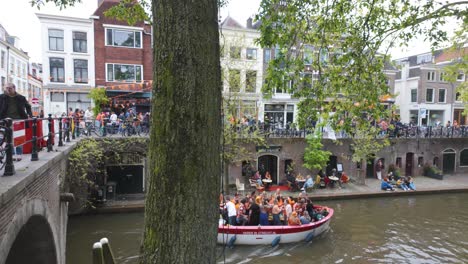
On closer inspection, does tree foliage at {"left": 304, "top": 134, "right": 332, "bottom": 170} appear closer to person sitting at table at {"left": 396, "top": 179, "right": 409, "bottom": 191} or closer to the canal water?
the canal water

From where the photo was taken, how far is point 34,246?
21.2ft

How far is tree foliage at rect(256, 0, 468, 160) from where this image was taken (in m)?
5.50

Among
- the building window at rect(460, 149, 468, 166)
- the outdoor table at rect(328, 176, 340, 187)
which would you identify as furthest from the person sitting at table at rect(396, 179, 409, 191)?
the building window at rect(460, 149, 468, 166)

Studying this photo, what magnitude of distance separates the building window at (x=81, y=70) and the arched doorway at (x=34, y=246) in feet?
57.0

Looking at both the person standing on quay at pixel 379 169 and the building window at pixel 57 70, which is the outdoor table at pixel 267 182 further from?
the building window at pixel 57 70

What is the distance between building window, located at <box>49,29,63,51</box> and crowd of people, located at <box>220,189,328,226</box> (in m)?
17.1

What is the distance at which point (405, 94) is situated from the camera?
33.9 metres

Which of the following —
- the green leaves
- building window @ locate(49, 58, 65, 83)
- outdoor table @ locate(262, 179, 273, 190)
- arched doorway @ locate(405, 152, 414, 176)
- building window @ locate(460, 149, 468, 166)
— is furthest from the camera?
building window @ locate(460, 149, 468, 166)

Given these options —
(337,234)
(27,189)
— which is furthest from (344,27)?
(337,234)

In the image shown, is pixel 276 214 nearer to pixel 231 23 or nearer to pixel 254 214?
pixel 254 214

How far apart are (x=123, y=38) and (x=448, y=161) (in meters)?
26.2

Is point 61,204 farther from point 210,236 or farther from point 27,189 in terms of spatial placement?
point 210,236

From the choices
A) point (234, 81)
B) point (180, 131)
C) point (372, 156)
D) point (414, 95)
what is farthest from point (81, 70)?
point (414, 95)

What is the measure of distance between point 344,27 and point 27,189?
619 cm
